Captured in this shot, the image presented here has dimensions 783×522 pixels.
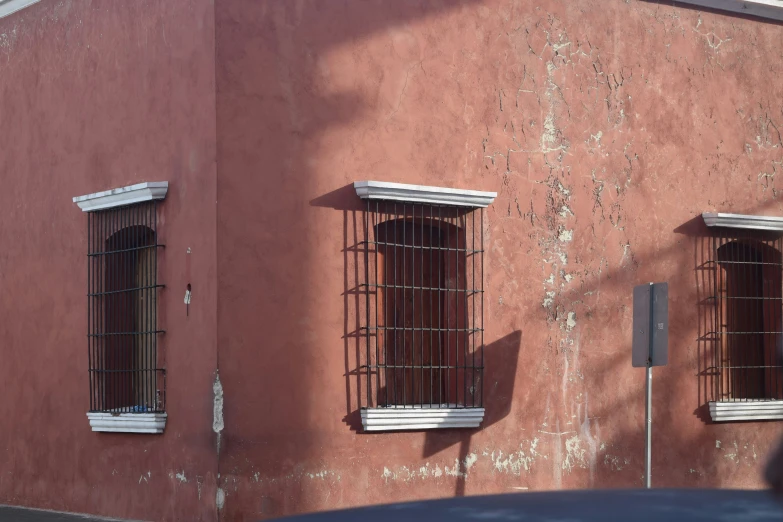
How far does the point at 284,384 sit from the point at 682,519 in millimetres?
7129

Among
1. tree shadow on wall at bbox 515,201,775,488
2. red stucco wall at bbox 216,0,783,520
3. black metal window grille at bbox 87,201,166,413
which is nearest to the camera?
red stucco wall at bbox 216,0,783,520

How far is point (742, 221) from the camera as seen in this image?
1212cm

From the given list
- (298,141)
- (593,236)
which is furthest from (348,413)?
(593,236)

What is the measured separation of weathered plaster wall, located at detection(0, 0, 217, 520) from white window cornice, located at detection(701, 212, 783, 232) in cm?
533

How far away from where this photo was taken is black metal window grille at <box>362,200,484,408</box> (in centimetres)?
1027

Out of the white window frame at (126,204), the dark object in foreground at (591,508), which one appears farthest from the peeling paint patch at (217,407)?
the dark object in foreground at (591,508)

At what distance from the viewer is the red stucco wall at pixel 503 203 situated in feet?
32.0

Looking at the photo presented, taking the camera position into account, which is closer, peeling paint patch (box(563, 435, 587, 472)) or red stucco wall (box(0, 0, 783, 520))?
red stucco wall (box(0, 0, 783, 520))

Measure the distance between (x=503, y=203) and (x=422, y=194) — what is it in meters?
0.97

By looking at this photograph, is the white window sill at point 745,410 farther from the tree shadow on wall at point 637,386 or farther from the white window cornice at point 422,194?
the white window cornice at point 422,194

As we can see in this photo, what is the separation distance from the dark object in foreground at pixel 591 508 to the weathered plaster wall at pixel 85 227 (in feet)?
21.3

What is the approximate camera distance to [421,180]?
34.3 ft

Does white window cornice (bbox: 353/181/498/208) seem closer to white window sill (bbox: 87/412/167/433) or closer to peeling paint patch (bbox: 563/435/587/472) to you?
peeling paint patch (bbox: 563/435/587/472)

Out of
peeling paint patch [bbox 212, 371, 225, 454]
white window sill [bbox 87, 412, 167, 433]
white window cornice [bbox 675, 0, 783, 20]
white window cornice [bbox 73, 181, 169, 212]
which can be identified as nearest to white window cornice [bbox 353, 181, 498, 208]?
white window cornice [bbox 73, 181, 169, 212]
